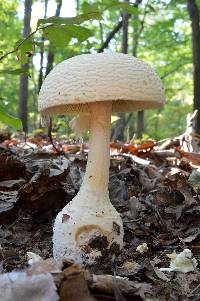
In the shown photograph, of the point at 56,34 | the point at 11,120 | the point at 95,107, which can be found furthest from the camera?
the point at 56,34

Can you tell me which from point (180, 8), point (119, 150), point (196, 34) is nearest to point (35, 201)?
point (119, 150)

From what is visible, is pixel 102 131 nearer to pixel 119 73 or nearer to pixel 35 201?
A: pixel 119 73

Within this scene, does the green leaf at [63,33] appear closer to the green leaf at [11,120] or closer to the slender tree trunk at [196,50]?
the green leaf at [11,120]

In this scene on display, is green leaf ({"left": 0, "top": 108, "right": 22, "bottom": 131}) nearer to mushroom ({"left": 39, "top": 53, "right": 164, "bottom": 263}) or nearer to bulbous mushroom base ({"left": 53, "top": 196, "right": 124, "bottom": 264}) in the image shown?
mushroom ({"left": 39, "top": 53, "right": 164, "bottom": 263})

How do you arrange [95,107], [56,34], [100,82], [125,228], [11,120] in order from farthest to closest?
[125,228] → [56,34] → [95,107] → [11,120] → [100,82]

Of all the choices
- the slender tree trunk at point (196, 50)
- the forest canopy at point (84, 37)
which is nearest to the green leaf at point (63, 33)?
the forest canopy at point (84, 37)

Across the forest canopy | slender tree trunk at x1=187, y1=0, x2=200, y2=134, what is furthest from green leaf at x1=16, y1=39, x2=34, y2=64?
slender tree trunk at x1=187, y1=0, x2=200, y2=134

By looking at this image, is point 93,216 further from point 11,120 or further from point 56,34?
point 56,34

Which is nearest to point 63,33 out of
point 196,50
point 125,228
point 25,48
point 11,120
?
point 25,48
